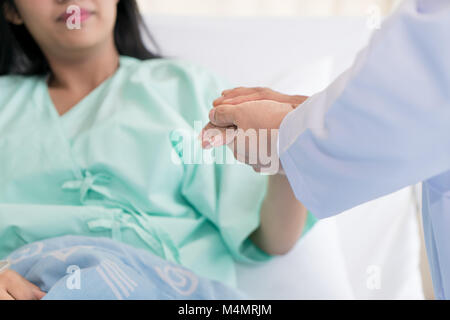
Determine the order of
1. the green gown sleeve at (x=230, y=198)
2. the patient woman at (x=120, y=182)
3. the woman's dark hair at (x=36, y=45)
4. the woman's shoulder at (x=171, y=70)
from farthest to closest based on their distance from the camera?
1. the woman's dark hair at (x=36, y=45)
2. the woman's shoulder at (x=171, y=70)
3. the green gown sleeve at (x=230, y=198)
4. the patient woman at (x=120, y=182)

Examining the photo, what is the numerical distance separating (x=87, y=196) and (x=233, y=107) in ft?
1.24

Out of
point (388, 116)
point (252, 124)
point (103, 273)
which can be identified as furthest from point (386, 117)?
point (103, 273)

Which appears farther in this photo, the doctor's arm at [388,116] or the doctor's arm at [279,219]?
the doctor's arm at [279,219]

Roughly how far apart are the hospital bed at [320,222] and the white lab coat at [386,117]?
0.46 m

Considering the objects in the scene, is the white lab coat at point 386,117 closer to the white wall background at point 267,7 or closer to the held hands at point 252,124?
the held hands at point 252,124

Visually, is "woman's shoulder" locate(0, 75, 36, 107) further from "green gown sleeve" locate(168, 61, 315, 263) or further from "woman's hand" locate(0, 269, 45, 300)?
"woman's hand" locate(0, 269, 45, 300)

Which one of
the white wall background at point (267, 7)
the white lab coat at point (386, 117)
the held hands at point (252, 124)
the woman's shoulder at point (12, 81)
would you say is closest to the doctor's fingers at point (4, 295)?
the held hands at point (252, 124)

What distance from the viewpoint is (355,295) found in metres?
1.01

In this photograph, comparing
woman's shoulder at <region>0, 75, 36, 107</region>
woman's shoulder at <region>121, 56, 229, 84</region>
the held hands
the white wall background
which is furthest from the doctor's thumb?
the white wall background

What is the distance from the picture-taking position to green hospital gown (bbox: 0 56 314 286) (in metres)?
0.85

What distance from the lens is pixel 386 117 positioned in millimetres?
431

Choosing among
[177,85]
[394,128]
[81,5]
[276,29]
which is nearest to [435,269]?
[394,128]

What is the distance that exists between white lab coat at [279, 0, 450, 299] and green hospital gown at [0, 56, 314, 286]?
40cm

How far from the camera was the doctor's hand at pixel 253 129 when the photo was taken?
0.58 metres
